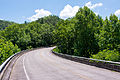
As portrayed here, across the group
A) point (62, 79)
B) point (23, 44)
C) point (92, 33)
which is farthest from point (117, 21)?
point (23, 44)

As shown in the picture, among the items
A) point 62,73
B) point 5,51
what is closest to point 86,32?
point 62,73

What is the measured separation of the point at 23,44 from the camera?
8462 centimetres

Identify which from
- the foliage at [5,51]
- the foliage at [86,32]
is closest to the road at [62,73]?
the foliage at [86,32]

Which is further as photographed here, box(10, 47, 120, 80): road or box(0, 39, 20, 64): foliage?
box(0, 39, 20, 64): foliage

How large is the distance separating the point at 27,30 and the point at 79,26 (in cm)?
6955

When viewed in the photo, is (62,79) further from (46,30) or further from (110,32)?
(46,30)

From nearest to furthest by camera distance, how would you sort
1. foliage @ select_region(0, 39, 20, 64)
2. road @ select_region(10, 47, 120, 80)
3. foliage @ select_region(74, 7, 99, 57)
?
road @ select_region(10, 47, 120, 80) → foliage @ select_region(74, 7, 99, 57) → foliage @ select_region(0, 39, 20, 64)

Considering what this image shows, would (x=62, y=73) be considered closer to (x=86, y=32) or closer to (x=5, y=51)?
(x=86, y=32)

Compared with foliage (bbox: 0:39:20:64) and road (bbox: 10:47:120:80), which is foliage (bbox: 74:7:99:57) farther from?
foliage (bbox: 0:39:20:64)

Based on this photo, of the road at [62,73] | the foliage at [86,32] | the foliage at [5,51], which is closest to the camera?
the road at [62,73]

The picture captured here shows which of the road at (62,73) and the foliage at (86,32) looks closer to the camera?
the road at (62,73)

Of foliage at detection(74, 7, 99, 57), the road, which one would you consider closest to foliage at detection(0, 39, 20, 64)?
foliage at detection(74, 7, 99, 57)

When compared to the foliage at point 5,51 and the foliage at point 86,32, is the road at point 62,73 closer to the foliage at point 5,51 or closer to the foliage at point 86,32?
the foliage at point 86,32

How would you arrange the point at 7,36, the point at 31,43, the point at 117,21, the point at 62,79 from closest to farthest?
the point at 62,79, the point at 117,21, the point at 7,36, the point at 31,43
